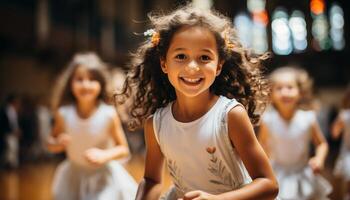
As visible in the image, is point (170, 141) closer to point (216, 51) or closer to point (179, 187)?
point (179, 187)

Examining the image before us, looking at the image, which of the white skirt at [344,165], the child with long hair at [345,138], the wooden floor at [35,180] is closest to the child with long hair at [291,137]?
the white skirt at [344,165]

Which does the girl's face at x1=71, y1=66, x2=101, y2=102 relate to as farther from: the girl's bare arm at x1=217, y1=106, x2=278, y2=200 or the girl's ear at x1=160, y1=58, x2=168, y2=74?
the girl's bare arm at x1=217, y1=106, x2=278, y2=200

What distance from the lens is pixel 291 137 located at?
5.15m

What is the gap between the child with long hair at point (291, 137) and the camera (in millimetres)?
4898

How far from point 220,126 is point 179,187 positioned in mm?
420

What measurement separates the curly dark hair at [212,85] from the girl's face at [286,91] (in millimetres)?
2234

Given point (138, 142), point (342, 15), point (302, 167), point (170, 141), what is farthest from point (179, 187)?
point (342, 15)

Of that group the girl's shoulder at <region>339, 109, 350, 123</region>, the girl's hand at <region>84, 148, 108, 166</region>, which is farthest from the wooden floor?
the girl's hand at <region>84, 148, 108, 166</region>

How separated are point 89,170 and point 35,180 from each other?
6827mm

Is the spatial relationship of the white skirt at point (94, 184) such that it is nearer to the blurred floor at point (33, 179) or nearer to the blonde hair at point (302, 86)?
the blonde hair at point (302, 86)

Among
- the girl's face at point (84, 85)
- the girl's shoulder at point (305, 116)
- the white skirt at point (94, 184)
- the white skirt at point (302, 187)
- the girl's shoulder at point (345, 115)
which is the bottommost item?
the white skirt at point (302, 187)

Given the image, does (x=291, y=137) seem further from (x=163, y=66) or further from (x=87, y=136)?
(x=163, y=66)

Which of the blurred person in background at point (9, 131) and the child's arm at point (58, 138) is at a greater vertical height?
the child's arm at point (58, 138)

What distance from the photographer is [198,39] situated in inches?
97.8
